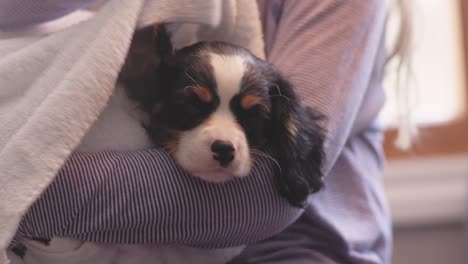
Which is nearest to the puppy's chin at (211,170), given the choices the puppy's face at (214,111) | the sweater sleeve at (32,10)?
the puppy's face at (214,111)

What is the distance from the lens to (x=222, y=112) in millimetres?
813

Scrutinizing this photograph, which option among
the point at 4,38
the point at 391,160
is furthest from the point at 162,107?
the point at 391,160

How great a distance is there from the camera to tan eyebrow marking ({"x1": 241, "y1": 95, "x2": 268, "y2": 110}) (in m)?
0.82

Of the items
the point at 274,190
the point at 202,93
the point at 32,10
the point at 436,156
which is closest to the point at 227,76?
the point at 202,93

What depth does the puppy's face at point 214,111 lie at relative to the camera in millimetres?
775

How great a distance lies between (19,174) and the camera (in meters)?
0.72

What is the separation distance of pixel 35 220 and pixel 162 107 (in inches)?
8.3

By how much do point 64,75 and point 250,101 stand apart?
0.23 meters

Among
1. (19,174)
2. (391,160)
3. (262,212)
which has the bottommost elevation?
(391,160)

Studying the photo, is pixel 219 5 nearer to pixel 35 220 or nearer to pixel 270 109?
pixel 270 109

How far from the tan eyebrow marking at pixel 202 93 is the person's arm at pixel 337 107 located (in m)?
0.16

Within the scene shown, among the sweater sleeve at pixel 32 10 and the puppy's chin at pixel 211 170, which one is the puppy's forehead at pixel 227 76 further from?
the sweater sleeve at pixel 32 10

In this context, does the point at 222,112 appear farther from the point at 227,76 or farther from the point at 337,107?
the point at 337,107

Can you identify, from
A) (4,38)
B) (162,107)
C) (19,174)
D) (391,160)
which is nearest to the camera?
(19,174)
